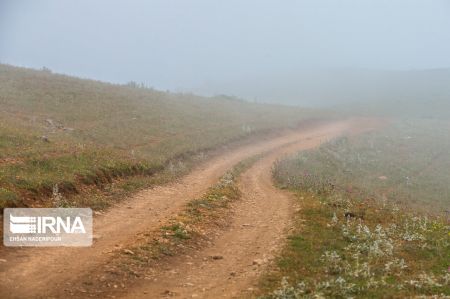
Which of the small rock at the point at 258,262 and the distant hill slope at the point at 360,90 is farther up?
the distant hill slope at the point at 360,90

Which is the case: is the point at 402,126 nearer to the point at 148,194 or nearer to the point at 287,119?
the point at 287,119

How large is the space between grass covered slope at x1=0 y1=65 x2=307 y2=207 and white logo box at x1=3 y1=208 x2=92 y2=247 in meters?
0.72

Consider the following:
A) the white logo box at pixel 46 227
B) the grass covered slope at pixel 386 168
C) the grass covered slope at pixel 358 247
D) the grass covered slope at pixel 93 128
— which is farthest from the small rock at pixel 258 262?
the grass covered slope at pixel 386 168

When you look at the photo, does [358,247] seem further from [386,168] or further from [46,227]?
[386,168]

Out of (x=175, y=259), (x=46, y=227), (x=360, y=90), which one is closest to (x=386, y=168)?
(x=175, y=259)

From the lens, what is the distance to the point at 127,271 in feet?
34.9

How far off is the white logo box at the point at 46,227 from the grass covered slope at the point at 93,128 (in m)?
0.72

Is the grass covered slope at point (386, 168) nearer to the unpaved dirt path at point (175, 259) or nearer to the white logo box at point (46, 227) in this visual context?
the unpaved dirt path at point (175, 259)

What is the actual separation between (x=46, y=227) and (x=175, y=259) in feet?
13.1

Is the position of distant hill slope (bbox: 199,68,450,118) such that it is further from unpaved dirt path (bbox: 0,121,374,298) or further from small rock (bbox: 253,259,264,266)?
small rock (bbox: 253,259,264,266)

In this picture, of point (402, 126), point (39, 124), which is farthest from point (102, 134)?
point (402, 126)

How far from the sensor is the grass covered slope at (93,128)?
1780 cm

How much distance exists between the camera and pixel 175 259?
Answer: 12.0 m

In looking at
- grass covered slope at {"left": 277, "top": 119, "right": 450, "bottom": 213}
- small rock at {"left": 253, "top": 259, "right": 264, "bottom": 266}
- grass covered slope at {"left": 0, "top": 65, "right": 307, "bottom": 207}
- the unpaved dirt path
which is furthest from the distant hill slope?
small rock at {"left": 253, "top": 259, "right": 264, "bottom": 266}
